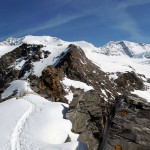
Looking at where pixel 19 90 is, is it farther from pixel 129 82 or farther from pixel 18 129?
pixel 129 82

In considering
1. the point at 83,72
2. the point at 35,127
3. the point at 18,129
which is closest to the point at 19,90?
the point at 18,129

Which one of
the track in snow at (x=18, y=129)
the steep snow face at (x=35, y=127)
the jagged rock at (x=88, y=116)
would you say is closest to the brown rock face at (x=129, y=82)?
the jagged rock at (x=88, y=116)

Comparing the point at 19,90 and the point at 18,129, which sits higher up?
the point at 19,90

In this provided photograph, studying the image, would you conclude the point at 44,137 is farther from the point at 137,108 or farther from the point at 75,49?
the point at 75,49

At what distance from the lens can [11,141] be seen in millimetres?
29234

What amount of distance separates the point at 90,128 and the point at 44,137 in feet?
22.4

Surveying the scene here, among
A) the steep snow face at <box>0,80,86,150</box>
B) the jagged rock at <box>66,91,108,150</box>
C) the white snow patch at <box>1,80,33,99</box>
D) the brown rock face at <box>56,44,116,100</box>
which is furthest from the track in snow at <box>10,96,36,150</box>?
the brown rock face at <box>56,44,116,100</box>

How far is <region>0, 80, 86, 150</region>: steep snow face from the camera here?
28.1 metres

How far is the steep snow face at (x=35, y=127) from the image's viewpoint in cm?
2808

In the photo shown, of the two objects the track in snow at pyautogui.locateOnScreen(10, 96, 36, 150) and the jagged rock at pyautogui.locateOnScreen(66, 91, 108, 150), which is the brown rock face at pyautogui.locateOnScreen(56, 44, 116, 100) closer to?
the jagged rock at pyautogui.locateOnScreen(66, 91, 108, 150)

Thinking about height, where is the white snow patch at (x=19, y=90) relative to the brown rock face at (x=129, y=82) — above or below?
below

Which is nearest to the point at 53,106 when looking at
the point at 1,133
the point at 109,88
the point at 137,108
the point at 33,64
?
the point at 1,133

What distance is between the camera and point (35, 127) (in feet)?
104

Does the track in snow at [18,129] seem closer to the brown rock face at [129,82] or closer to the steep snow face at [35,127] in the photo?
A: the steep snow face at [35,127]
